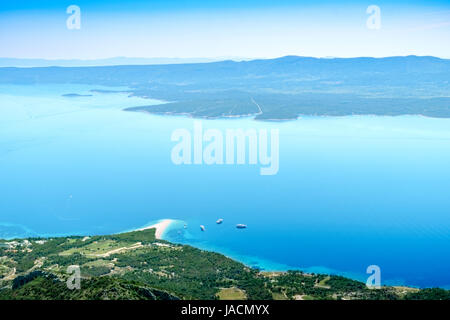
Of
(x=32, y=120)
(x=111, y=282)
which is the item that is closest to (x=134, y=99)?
(x=32, y=120)

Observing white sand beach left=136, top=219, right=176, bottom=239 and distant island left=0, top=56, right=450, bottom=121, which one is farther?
distant island left=0, top=56, right=450, bottom=121

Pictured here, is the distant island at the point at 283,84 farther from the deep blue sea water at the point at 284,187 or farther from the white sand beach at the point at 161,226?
the white sand beach at the point at 161,226

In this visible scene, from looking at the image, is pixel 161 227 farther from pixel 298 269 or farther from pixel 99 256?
pixel 298 269

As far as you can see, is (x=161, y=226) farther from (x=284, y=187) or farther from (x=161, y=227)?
(x=284, y=187)

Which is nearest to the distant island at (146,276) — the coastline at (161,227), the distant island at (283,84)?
the coastline at (161,227)

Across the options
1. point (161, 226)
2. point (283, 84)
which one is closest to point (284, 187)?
point (161, 226)

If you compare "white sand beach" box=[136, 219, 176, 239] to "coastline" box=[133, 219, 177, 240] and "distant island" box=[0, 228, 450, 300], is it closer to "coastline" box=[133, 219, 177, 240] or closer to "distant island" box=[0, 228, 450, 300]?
"coastline" box=[133, 219, 177, 240]

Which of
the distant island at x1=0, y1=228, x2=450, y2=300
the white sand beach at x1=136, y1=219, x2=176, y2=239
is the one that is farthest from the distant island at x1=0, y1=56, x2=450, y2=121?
the distant island at x1=0, y1=228, x2=450, y2=300
